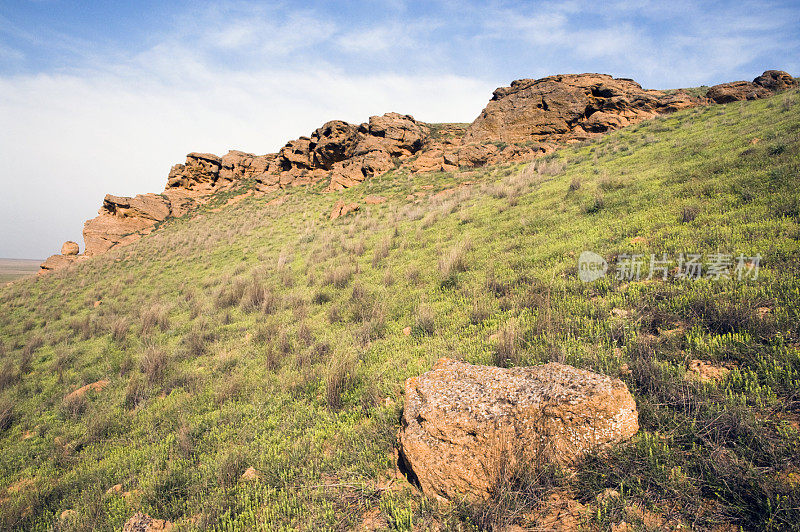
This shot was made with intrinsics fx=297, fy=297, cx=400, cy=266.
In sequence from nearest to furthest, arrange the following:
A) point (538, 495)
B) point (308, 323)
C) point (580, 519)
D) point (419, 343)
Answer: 1. point (580, 519)
2. point (538, 495)
3. point (419, 343)
4. point (308, 323)

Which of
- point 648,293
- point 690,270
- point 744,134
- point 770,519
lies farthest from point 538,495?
point 744,134

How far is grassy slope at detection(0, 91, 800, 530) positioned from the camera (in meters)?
2.23

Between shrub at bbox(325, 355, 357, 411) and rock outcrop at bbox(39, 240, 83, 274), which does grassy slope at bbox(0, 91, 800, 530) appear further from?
rock outcrop at bbox(39, 240, 83, 274)

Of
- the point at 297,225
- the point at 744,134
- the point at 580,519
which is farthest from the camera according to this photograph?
the point at 297,225

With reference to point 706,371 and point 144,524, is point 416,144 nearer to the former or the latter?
point 706,371

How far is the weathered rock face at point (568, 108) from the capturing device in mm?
23031

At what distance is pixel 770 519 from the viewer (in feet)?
5.27

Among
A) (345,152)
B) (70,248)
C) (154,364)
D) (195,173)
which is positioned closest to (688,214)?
(154,364)

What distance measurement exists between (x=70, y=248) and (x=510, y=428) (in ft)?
141

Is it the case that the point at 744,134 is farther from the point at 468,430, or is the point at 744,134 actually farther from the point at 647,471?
the point at 468,430

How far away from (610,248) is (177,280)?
60.2 ft

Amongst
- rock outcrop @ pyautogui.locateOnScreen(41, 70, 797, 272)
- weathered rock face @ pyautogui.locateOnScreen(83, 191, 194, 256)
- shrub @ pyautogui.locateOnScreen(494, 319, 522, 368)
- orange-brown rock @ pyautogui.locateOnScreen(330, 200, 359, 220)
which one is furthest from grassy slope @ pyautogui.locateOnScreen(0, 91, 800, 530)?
weathered rock face @ pyautogui.locateOnScreen(83, 191, 194, 256)

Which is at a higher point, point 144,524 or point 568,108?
point 568,108

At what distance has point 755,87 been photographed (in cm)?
1883
